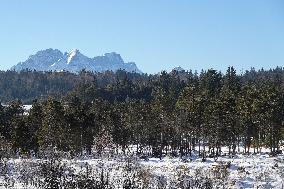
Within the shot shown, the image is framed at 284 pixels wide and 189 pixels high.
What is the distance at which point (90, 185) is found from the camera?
212 ft

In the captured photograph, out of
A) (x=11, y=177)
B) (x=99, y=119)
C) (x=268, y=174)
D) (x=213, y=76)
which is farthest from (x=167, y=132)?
(x=213, y=76)

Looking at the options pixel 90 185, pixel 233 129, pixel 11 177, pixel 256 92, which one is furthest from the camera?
pixel 256 92

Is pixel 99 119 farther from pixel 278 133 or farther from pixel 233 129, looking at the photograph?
pixel 278 133

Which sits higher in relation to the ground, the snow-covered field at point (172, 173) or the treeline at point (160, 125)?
the treeline at point (160, 125)

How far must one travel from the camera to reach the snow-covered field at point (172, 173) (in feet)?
219

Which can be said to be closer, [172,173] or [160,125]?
[172,173]

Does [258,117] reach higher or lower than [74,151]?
higher

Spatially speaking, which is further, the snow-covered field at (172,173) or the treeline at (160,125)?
the treeline at (160,125)

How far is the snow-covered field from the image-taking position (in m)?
66.7

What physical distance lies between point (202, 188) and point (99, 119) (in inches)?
1549

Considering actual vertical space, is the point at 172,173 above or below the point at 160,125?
below

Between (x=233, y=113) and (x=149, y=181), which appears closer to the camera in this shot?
(x=149, y=181)

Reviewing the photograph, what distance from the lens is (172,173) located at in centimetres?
7138

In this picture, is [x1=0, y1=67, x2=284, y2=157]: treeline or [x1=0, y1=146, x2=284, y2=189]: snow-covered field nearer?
[x1=0, y1=146, x2=284, y2=189]: snow-covered field
